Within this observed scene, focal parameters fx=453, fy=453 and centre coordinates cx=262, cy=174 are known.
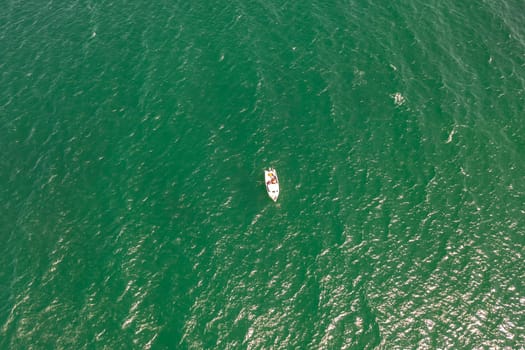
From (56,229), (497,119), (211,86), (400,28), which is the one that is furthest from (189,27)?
(497,119)

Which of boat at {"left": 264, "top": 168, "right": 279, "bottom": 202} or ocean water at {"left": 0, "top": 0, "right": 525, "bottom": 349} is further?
boat at {"left": 264, "top": 168, "right": 279, "bottom": 202}

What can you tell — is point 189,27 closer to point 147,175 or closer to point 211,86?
point 211,86

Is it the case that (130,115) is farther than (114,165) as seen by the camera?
Yes

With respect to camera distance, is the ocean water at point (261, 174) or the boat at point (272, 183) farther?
the boat at point (272, 183)
